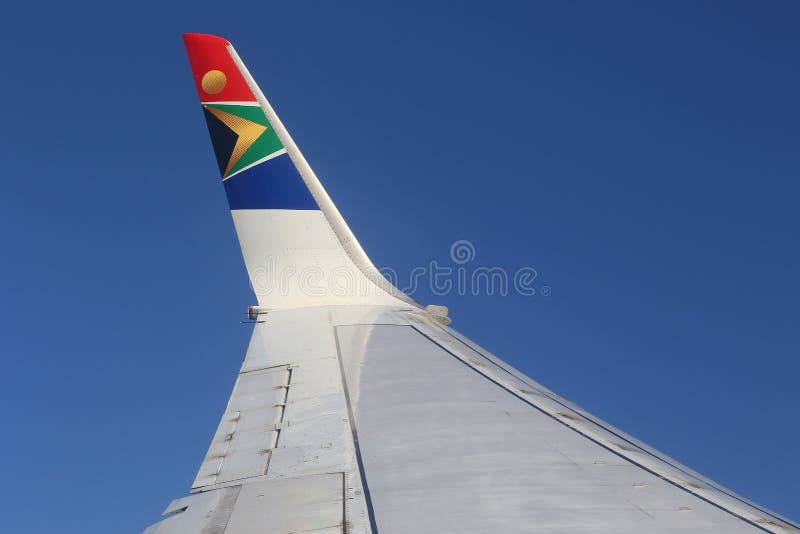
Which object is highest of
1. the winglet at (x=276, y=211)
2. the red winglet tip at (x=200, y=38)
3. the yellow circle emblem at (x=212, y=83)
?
the red winglet tip at (x=200, y=38)

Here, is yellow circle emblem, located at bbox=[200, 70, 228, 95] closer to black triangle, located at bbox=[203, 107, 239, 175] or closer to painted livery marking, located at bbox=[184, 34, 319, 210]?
painted livery marking, located at bbox=[184, 34, 319, 210]

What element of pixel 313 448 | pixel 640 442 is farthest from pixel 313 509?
pixel 640 442

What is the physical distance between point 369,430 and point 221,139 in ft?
15.5

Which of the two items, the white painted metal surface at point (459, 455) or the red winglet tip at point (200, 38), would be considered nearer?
the white painted metal surface at point (459, 455)

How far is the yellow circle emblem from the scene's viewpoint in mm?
7766

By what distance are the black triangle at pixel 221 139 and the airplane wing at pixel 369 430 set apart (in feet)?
0.06

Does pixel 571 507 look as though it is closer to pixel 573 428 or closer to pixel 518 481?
pixel 518 481

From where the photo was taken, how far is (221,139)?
770 cm

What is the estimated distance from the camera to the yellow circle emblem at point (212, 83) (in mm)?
7766

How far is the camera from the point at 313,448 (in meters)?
3.93

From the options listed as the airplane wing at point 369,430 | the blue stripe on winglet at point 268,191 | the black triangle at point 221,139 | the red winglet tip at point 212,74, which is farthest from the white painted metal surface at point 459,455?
the red winglet tip at point 212,74

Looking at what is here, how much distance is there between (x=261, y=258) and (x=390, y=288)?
1547mm

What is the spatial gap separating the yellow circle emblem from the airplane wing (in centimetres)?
23

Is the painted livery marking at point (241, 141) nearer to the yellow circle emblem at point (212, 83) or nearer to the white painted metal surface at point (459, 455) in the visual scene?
the yellow circle emblem at point (212, 83)
